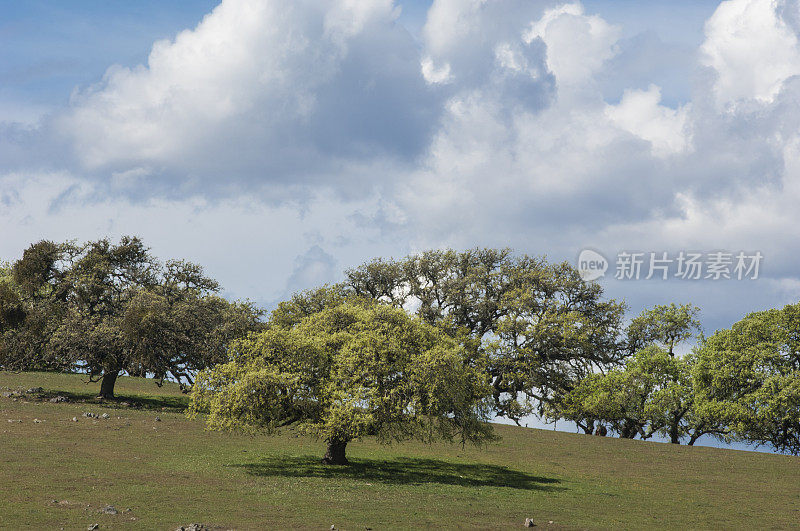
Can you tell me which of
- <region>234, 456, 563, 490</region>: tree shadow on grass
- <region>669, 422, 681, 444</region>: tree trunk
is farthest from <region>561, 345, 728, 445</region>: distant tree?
<region>234, 456, 563, 490</region>: tree shadow on grass

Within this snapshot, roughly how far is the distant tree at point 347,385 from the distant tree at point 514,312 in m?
25.1

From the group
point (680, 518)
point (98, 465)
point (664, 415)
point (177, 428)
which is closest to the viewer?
point (680, 518)

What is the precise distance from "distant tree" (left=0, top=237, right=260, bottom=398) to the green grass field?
5.25 meters

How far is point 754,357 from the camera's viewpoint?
55.7m

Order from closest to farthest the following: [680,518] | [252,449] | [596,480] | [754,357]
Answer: [680,518]
[596,480]
[252,449]
[754,357]

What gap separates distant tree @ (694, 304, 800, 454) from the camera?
5373 cm

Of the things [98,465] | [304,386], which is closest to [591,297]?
[304,386]

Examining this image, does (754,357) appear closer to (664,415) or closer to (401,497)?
(664,415)

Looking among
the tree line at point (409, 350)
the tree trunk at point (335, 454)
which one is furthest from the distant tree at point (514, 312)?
the tree trunk at point (335, 454)

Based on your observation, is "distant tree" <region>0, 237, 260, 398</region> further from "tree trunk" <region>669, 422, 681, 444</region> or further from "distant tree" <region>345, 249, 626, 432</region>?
"tree trunk" <region>669, 422, 681, 444</region>

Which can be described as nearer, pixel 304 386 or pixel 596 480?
pixel 304 386

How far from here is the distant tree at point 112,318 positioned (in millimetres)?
59562

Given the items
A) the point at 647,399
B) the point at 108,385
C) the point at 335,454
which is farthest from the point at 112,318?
the point at 647,399

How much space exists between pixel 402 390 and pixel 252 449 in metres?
13.9
